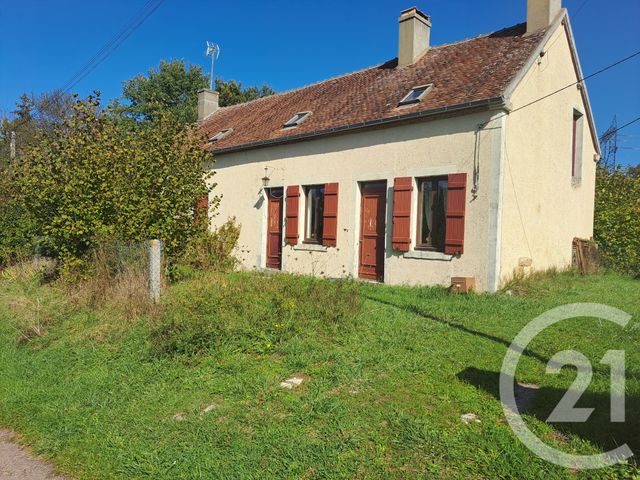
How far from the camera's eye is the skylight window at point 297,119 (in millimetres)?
12961

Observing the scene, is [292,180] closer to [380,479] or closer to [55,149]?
[55,149]

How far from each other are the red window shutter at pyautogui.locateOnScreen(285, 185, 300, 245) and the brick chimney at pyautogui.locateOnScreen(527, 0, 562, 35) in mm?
6806

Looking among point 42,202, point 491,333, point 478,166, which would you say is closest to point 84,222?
point 42,202

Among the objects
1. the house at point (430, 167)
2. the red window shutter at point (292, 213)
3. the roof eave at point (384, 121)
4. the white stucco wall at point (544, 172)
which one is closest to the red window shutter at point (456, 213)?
the house at point (430, 167)

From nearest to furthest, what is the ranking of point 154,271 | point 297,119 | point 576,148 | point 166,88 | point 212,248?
1. point 154,271
2. point 212,248
3. point 576,148
4. point 297,119
5. point 166,88

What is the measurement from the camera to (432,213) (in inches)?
381

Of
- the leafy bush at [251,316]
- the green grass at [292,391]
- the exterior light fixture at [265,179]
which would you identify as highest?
the exterior light fixture at [265,179]

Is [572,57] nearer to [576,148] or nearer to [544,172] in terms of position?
[576,148]

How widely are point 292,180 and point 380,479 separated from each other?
33.5 ft

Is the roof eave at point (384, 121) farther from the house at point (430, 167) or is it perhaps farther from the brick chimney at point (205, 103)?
the brick chimney at point (205, 103)

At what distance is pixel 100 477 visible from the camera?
119 inches

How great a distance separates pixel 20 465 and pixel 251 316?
2.61 metres

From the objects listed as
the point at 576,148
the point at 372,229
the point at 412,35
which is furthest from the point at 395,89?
the point at 576,148

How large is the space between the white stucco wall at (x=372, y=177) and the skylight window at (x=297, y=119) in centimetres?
85
